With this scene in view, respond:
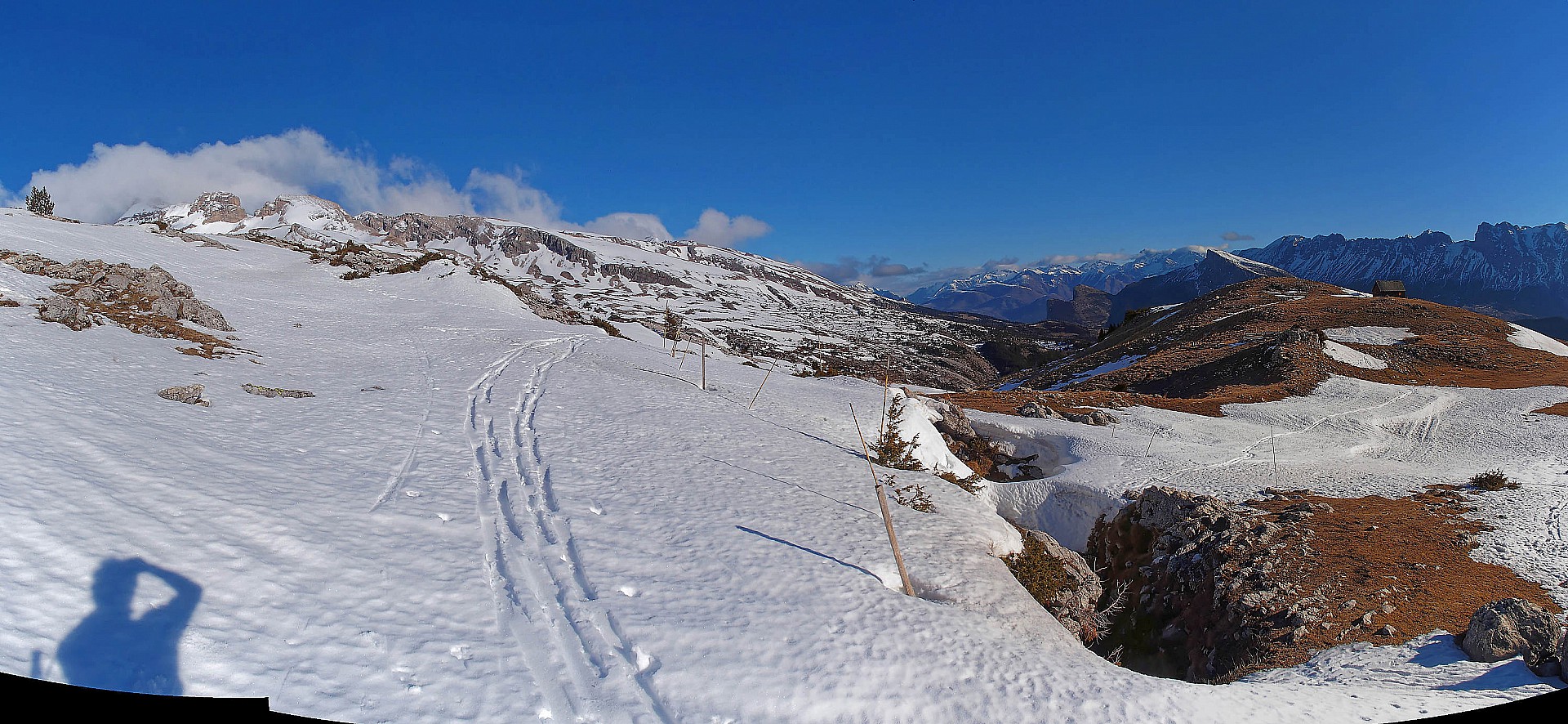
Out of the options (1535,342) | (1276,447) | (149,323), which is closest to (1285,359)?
(1276,447)

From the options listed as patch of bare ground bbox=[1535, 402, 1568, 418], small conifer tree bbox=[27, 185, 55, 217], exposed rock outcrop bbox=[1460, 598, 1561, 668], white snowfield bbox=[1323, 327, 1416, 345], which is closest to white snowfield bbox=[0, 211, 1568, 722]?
exposed rock outcrop bbox=[1460, 598, 1561, 668]

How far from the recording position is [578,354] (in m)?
24.5

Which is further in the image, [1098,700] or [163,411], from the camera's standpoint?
[163,411]

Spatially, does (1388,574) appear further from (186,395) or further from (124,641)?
(186,395)

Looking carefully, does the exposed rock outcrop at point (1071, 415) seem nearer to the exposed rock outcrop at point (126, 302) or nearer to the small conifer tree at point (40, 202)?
the exposed rock outcrop at point (126, 302)

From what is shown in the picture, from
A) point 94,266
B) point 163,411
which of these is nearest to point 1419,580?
point 163,411

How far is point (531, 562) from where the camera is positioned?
270 inches

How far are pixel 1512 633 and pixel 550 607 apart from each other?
12.2m

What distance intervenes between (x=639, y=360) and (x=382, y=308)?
56.7 feet

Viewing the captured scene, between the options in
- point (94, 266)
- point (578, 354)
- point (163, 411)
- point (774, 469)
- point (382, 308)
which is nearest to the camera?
point (163, 411)

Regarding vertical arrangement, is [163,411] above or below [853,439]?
above

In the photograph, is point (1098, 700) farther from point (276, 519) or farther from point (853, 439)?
point (853, 439)

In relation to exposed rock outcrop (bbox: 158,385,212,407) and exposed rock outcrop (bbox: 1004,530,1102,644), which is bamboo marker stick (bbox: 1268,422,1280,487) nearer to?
exposed rock outcrop (bbox: 1004,530,1102,644)

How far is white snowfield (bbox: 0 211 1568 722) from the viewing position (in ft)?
15.4
